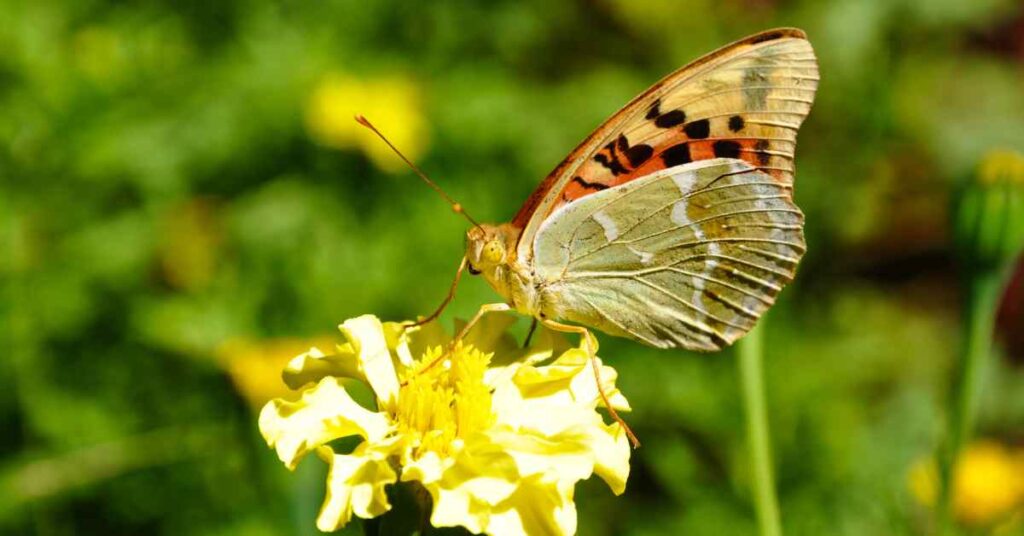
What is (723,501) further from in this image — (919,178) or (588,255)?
(919,178)

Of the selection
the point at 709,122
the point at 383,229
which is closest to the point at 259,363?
the point at 383,229

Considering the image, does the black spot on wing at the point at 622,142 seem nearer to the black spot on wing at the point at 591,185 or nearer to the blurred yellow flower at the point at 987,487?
the black spot on wing at the point at 591,185

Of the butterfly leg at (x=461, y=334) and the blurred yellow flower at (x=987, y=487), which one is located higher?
the butterfly leg at (x=461, y=334)

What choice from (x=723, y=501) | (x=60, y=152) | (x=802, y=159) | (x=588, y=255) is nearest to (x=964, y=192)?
(x=588, y=255)

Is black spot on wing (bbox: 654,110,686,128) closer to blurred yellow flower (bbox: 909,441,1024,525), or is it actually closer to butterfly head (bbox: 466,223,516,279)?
butterfly head (bbox: 466,223,516,279)

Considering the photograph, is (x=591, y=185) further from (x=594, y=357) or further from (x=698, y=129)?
(x=594, y=357)

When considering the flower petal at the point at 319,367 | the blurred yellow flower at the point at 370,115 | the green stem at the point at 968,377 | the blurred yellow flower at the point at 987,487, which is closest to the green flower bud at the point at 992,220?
the green stem at the point at 968,377
